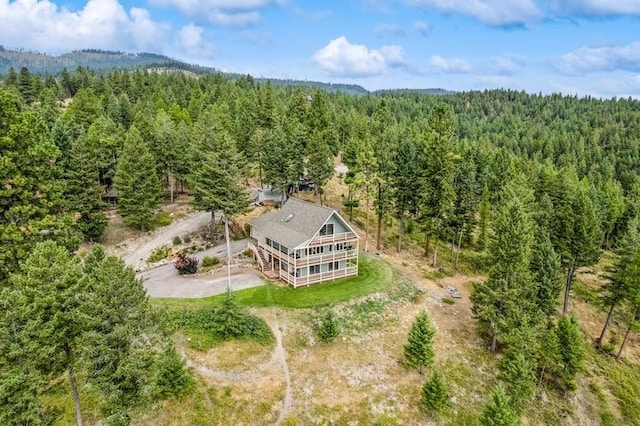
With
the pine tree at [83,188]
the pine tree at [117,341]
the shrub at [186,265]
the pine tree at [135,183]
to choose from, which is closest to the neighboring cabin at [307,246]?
the shrub at [186,265]

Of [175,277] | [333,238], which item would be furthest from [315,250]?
[175,277]

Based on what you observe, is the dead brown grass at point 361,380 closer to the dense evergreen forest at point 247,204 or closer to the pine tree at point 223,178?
the dense evergreen forest at point 247,204

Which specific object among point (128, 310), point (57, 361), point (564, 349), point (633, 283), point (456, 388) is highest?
point (128, 310)

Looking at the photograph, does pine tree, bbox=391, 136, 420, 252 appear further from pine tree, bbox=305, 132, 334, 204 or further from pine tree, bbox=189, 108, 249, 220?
pine tree, bbox=189, 108, 249, 220

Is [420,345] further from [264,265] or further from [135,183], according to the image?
[135,183]

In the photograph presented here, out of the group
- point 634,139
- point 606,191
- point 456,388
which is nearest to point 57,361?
point 456,388

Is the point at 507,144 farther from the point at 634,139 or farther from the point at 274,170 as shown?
the point at 274,170
